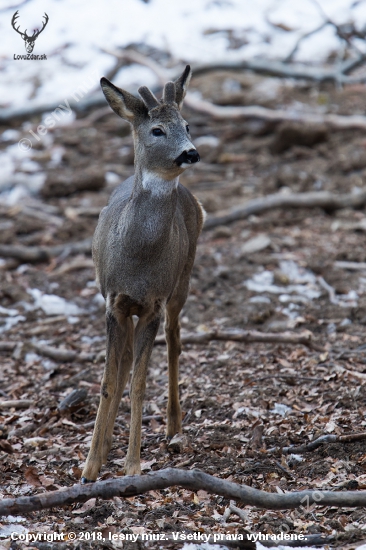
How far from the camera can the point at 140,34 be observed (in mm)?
19219

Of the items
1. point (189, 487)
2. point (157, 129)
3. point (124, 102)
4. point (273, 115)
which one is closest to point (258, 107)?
point (273, 115)

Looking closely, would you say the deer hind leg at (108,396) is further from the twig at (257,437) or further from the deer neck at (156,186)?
the twig at (257,437)

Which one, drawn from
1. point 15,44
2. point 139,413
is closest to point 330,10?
point 15,44

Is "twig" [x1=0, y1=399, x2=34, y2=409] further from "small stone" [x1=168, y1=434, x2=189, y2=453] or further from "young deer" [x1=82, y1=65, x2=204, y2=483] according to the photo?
"small stone" [x1=168, y1=434, x2=189, y2=453]

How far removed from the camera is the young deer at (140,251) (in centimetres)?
505

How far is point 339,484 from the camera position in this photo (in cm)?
452

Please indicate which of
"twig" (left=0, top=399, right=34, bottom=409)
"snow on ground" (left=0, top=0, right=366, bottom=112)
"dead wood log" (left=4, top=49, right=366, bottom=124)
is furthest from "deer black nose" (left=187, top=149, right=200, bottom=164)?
"snow on ground" (left=0, top=0, right=366, bottom=112)

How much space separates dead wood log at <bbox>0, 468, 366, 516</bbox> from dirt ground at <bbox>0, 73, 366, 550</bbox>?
0.18 m

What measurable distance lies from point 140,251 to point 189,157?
2.40ft

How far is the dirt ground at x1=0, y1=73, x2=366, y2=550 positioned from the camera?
4.61 meters

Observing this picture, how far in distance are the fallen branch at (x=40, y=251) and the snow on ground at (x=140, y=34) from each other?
6299 millimetres

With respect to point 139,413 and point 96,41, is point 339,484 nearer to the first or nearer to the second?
point 139,413

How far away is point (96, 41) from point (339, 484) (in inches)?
628

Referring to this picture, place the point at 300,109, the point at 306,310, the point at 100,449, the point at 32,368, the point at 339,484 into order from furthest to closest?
the point at 300,109 → the point at 306,310 → the point at 32,368 → the point at 100,449 → the point at 339,484
